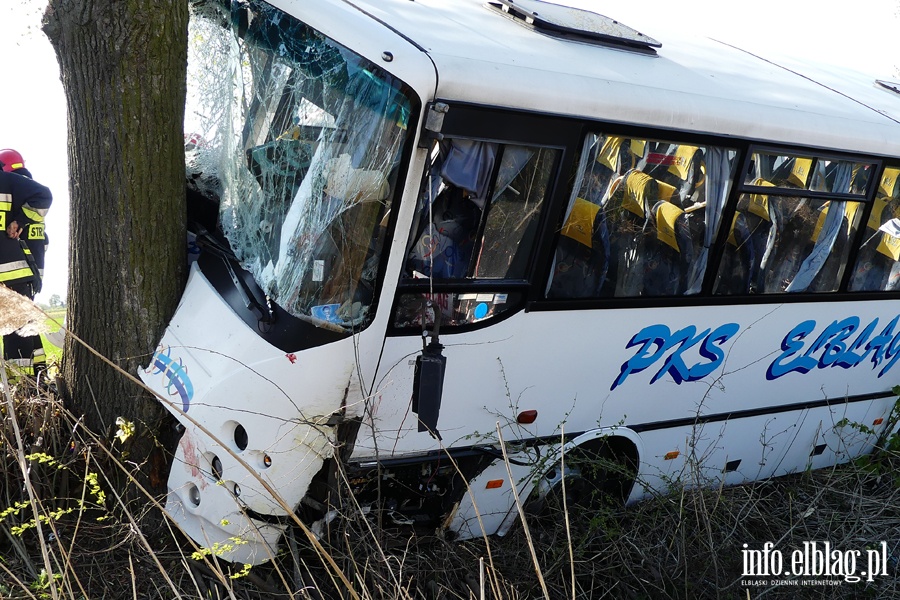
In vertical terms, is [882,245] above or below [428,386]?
above

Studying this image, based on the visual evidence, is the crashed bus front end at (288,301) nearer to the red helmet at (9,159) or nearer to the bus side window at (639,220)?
the bus side window at (639,220)

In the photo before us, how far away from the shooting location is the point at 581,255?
13.8ft

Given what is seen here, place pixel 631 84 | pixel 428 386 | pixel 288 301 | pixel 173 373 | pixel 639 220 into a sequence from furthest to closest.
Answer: pixel 639 220 → pixel 631 84 → pixel 173 373 → pixel 288 301 → pixel 428 386

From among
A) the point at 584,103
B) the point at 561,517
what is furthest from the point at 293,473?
the point at 584,103

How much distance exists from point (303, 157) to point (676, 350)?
93.2 inches

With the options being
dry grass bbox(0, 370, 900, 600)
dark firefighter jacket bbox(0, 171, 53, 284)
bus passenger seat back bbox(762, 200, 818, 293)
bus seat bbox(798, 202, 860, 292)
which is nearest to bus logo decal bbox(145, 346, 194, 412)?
dry grass bbox(0, 370, 900, 600)

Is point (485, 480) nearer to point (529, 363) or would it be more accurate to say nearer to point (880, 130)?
point (529, 363)

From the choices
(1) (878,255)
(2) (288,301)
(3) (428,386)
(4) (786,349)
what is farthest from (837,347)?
(2) (288,301)

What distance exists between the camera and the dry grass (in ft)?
12.6

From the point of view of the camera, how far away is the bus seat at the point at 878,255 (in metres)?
5.36

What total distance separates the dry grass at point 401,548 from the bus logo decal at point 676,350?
67cm

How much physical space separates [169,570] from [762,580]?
2942 millimetres

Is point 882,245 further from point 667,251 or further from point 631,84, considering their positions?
point 631,84

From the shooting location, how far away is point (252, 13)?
13.5 ft
